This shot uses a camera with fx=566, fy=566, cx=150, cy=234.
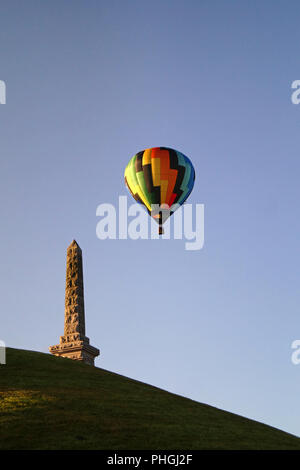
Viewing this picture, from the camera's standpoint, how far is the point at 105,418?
2041cm

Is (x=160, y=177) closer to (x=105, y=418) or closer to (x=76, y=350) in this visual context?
(x=76, y=350)

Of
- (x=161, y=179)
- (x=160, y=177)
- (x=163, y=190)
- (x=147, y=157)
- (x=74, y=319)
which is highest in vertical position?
(x=147, y=157)

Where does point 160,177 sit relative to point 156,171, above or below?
below

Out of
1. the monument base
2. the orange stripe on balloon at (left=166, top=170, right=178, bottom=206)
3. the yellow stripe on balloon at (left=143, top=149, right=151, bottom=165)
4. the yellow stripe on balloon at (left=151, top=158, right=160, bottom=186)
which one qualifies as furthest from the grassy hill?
the yellow stripe on balloon at (left=143, top=149, right=151, bottom=165)

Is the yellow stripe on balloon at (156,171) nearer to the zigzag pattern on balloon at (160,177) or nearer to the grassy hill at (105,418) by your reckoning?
the zigzag pattern on balloon at (160,177)

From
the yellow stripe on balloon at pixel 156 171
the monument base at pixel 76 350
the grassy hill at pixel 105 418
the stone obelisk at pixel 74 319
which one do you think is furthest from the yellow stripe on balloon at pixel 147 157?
the grassy hill at pixel 105 418

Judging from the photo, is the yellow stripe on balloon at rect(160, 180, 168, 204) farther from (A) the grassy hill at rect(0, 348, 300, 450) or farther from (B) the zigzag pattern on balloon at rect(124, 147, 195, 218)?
(A) the grassy hill at rect(0, 348, 300, 450)

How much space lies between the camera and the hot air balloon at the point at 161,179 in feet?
138

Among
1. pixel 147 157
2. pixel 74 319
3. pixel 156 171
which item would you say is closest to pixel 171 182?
pixel 156 171

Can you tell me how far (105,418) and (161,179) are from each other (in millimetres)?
24212

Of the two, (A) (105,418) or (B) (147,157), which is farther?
(B) (147,157)
